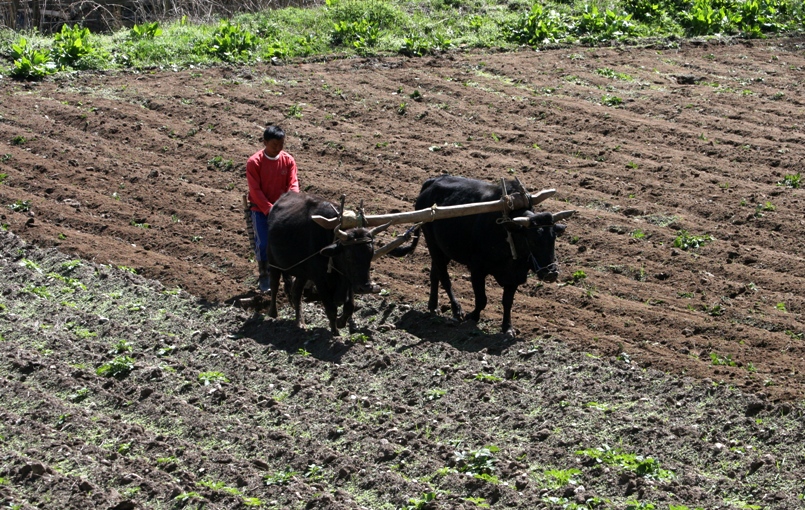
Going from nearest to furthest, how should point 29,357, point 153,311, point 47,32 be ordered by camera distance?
point 29,357 < point 153,311 < point 47,32

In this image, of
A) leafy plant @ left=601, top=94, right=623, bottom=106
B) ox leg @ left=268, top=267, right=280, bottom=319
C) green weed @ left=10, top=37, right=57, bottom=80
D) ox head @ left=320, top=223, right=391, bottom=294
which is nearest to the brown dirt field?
leafy plant @ left=601, top=94, right=623, bottom=106

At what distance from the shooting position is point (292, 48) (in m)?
21.2

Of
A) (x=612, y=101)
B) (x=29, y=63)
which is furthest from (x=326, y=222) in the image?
(x=29, y=63)

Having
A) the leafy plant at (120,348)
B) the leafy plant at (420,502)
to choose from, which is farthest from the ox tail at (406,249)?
the leafy plant at (420,502)

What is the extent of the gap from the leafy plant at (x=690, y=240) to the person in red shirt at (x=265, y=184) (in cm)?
473

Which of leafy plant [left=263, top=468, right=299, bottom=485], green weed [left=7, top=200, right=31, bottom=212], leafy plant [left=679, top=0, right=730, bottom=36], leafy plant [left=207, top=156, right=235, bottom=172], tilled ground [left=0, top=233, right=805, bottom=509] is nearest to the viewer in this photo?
tilled ground [left=0, top=233, right=805, bottom=509]

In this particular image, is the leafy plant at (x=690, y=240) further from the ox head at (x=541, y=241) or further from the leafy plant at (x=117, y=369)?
the leafy plant at (x=117, y=369)

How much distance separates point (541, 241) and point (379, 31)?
12310 millimetres

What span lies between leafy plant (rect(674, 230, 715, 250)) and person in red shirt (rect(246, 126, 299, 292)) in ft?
15.5

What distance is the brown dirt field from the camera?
11.5 metres

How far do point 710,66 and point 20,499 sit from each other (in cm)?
1529

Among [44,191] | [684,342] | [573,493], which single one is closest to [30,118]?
[44,191]

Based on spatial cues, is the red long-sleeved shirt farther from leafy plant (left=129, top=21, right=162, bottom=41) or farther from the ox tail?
leafy plant (left=129, top=21, right=162, bottom=41)

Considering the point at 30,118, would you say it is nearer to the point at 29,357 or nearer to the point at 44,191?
the point at 44,191
